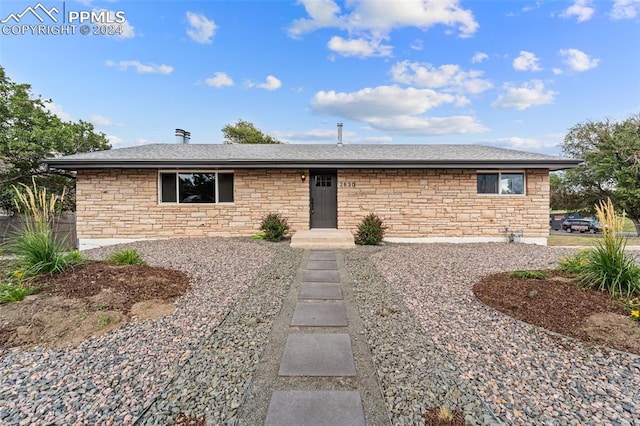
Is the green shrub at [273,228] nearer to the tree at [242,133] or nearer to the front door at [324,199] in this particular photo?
the front door at [324,199]

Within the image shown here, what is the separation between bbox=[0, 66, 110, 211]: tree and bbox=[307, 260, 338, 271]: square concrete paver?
10.9 meters

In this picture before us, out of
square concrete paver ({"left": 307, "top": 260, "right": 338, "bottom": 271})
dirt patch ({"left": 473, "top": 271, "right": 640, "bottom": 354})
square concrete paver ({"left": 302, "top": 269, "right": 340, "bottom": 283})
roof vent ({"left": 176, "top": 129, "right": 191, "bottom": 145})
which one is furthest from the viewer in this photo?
roof vent ({"left": 176, "top": 129, "right": 191, "bottom": 145})

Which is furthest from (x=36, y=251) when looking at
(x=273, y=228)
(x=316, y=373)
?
(x=273, y=228)

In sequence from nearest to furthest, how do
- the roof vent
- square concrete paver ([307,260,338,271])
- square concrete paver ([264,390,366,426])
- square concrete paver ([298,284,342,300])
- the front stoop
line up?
square concrete paver ([264,390,366,426]) → square concrete paver ([298,284,342,300]) → square concrete paver ([307,260,338,271]) → the front stoop → the roof vent

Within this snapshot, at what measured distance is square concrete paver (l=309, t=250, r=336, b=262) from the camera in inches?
256

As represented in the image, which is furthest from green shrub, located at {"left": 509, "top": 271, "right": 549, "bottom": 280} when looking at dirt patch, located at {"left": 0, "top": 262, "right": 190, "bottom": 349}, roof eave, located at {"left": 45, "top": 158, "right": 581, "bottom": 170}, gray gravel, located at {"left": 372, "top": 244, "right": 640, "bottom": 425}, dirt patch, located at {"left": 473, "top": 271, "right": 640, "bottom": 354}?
dirt patch, located at {"left": 0, "top": 262, "right": 190, "bottom": 349}

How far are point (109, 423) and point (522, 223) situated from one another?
10712 millimetres

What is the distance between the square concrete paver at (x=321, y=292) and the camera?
412cm

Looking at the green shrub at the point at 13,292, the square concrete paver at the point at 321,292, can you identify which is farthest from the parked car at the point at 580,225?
the green shrub at the point at 13,292

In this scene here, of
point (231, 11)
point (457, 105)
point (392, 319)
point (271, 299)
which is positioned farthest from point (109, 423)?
point (457, 105)

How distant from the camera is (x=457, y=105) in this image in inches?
555

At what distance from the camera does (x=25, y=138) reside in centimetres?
1102

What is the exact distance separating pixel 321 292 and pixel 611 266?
393 cm

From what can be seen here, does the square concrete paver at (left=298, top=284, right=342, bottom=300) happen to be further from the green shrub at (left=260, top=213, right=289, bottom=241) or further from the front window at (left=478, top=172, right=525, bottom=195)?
the front window at (left=478, top=172, right=525, bottom=195)
